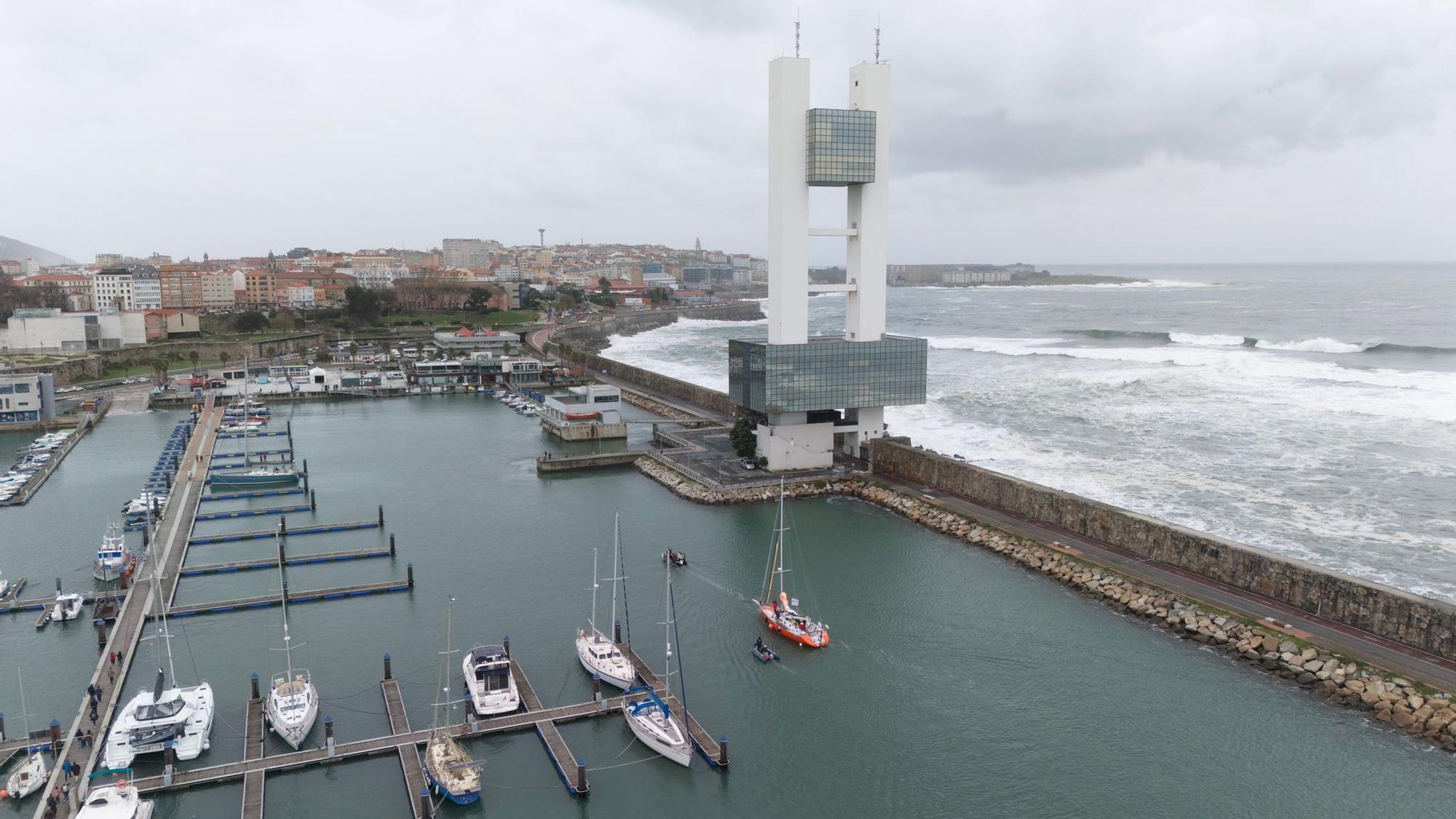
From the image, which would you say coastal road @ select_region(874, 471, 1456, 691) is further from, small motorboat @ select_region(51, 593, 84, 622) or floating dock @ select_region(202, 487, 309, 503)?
small motorboat @ select_region(51, 593, 84, 622)

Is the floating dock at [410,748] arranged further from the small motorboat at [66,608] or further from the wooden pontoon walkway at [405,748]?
the small motorboat at [66,608]

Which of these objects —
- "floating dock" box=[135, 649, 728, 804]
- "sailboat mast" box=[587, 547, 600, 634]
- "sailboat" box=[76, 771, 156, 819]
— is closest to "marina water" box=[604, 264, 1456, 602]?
"sailboat mast" box=[587, 547, 600, 634]

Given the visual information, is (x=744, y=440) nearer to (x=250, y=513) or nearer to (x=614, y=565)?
(x=614, y=565)

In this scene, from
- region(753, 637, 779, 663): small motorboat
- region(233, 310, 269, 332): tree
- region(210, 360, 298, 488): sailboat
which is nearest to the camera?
region(753, 637, 779, 663): small motorboat

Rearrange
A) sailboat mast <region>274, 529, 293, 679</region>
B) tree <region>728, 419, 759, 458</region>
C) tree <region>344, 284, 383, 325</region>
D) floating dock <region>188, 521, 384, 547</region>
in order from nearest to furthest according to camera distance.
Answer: sailboat mast <region>274, 529, 293, 679</region>
floating dock <region>188, 521, 384, 547</region>
tree <region>728, 419, 759, 458</region>
tree <region>344, 284, 383, 325</region>

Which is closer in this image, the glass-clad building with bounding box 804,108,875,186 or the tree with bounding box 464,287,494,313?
the glass-clad building with bounding box 804,108,875,186

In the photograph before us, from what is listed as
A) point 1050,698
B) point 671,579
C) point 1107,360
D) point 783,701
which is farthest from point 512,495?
point 1107,360
